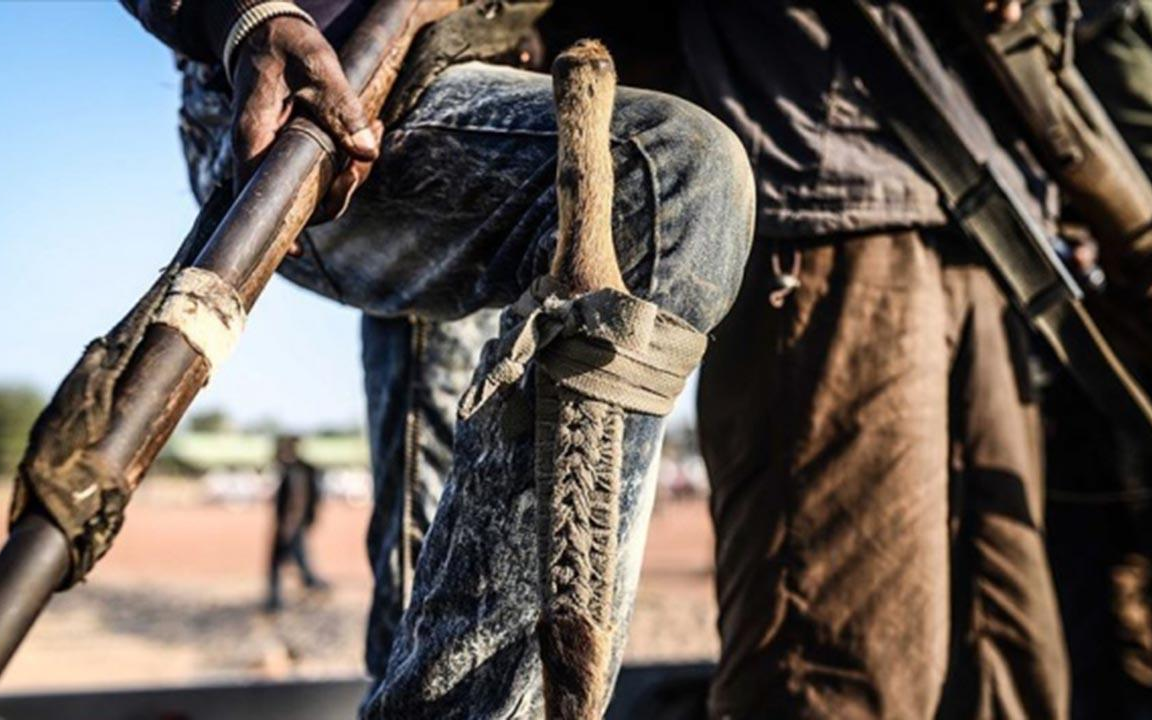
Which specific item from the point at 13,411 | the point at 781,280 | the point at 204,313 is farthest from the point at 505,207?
the point at 13,411

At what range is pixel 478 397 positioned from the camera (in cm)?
138

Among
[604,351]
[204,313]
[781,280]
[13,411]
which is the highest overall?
[204,313]

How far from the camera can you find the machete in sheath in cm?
224

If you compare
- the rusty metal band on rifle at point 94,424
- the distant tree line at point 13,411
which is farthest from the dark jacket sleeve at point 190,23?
the distant tree line at point 13,411

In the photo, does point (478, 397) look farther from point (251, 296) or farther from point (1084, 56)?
point (1084, 56)

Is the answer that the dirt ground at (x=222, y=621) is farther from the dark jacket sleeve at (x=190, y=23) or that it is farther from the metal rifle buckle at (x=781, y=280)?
the metal rifle buckle at (x=781, y=280)

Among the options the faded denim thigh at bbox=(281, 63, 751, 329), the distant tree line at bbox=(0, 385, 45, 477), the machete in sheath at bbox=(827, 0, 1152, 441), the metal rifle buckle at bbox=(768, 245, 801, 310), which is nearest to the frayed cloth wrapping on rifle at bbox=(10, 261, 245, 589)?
the faded denim thigh at bbox=(281, 63, 751, 329)

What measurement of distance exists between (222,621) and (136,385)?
16.7 metres

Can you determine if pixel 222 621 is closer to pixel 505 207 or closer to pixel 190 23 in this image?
pixel 190 23

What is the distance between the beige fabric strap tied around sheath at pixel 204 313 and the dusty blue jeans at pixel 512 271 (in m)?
0.25

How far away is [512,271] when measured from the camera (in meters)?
1.68

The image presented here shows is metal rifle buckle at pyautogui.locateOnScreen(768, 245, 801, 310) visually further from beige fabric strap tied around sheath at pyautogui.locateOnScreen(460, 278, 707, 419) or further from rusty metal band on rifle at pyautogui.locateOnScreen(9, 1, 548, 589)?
rusty metal band on rifle at pyautogui.locateOnScreen(9, 1, 548, 589)

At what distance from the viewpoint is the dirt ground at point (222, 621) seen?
11312 mm

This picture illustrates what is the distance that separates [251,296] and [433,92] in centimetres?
46
